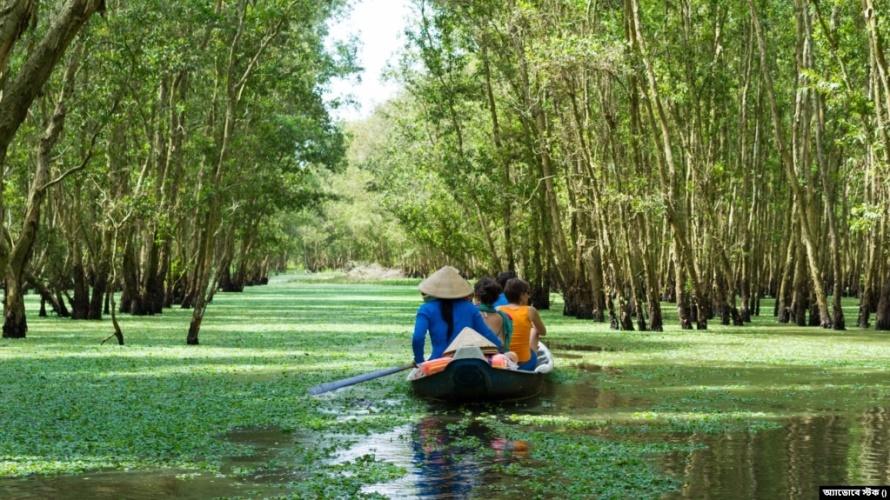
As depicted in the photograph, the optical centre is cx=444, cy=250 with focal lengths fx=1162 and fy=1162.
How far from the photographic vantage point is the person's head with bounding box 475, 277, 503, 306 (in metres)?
14.5

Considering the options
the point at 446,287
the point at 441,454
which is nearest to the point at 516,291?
the point at 446,287

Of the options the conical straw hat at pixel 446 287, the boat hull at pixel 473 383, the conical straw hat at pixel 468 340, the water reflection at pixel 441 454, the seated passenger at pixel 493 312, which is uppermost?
the conical straw hat at pixel 446 287

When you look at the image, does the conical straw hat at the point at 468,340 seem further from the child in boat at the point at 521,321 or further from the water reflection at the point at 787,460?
the water reflection at the point at 787,460

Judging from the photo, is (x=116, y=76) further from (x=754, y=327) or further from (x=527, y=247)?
(x=527, y=247)

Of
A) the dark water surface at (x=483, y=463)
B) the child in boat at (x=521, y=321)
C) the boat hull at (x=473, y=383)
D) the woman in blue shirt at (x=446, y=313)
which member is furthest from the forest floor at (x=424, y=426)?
the woman in blue shirt at (x=446, y=313)

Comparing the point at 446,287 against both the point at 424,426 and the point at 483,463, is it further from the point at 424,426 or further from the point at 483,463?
the point at 483,463

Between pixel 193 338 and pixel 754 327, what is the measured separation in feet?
46.1

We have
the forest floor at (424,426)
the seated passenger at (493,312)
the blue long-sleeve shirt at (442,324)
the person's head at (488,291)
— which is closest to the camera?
the forest floor at (424,426)

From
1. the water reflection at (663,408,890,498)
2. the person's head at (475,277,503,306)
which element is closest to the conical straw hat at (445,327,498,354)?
the person's head at (475,277,503,306)

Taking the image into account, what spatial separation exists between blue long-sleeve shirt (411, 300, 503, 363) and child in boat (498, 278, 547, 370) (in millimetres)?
1078

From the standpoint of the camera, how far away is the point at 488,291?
47.7 feet

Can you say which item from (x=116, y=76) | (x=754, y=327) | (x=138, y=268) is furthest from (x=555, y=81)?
(x=138, y=268)

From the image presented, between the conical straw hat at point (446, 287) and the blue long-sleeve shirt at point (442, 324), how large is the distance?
0.53 ft

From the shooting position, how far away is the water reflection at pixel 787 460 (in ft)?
26.7
